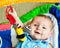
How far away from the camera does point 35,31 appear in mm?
864

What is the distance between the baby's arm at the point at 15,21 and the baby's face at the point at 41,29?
0.21 ft

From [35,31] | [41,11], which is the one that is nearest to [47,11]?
[41,11]

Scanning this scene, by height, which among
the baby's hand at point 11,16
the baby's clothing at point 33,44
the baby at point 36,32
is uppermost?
the baby's hand at point 11,16

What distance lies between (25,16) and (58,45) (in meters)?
0.26

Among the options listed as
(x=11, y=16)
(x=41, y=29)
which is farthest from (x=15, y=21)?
(x=41, y=29)

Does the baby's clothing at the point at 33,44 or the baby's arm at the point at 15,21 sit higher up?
the baby's arm at the point at 15,21

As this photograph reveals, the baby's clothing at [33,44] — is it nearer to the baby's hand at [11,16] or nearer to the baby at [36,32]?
the baby at [36,32]

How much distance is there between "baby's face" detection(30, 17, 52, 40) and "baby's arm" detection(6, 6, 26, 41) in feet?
0.21

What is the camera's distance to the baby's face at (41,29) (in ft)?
2.81

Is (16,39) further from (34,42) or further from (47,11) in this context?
(47,11)

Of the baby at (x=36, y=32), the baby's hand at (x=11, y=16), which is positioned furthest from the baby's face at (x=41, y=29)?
the baby's hand at (x=11, y=16)

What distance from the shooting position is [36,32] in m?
0.86

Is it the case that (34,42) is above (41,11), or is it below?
below

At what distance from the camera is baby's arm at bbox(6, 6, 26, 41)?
0.83 meters
